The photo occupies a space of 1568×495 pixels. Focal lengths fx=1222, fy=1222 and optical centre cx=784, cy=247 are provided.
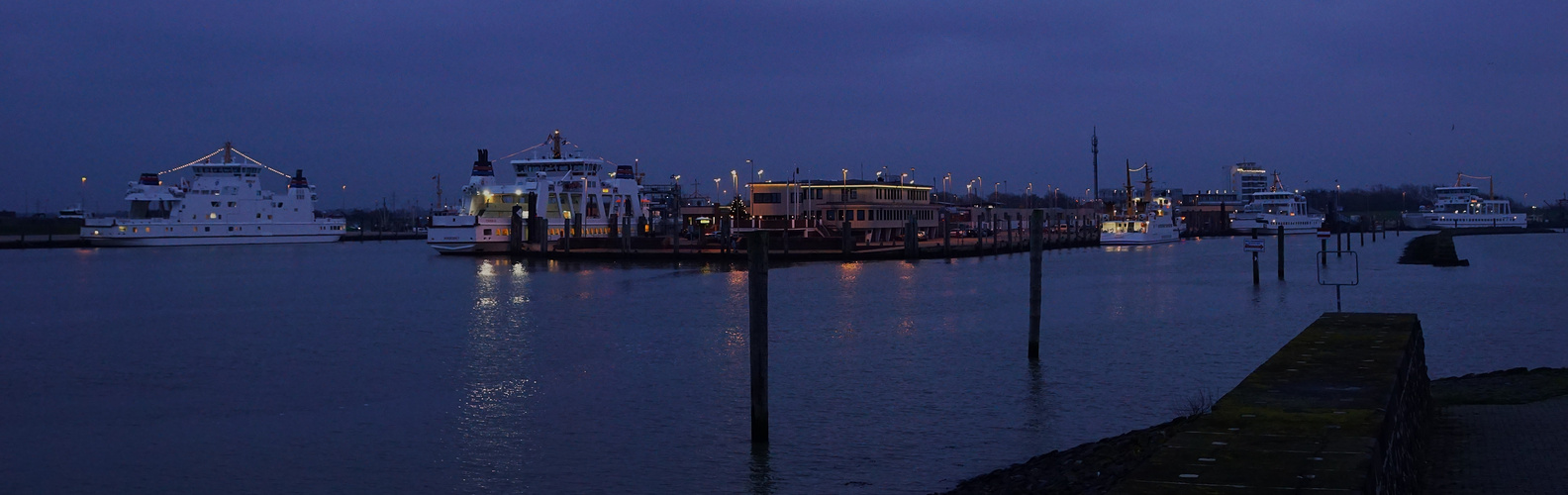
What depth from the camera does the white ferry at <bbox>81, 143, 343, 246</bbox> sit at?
321 feet

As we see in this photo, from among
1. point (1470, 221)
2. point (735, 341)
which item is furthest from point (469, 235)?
point (1470, 221)

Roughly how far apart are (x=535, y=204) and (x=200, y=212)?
118ft

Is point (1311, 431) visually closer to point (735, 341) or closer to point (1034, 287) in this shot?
point (1034, 287)

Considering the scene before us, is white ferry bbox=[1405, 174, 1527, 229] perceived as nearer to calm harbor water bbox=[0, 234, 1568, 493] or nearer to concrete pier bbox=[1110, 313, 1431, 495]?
calm harbor water bbox=[0, 234, 1568, 493]

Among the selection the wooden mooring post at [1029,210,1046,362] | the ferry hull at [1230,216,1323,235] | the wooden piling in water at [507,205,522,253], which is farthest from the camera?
the ferry hull at [1230,216,1323,235]

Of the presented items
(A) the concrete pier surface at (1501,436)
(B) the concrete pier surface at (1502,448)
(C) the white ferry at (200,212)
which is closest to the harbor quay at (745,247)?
(C) the white ferry at (200,212)

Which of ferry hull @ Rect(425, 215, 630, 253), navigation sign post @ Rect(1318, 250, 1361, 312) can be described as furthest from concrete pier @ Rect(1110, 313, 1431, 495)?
ferry hull @ Rect(425, 215, 630, 253)

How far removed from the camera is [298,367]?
2336 cm

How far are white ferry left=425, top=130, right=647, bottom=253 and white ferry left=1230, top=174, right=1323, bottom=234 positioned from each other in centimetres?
8104

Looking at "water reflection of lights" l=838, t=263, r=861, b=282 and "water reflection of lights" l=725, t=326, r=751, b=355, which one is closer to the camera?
"water reflection of lights" l=725, t=326, r=751, b=355

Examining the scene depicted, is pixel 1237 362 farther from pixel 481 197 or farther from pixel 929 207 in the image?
pixel 929 207

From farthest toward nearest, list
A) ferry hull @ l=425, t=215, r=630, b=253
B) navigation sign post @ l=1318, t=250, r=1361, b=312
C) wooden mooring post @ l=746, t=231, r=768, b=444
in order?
ferry hull @ l=425, t=215, r=630, b=253 < navigation sign post @ l=1318, t=250, r=1361, b=312 < wooden mooring post @ l=746, t=231, r=768, b=444

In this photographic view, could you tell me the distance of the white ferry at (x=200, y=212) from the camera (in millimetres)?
97875

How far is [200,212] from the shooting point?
99.9m
